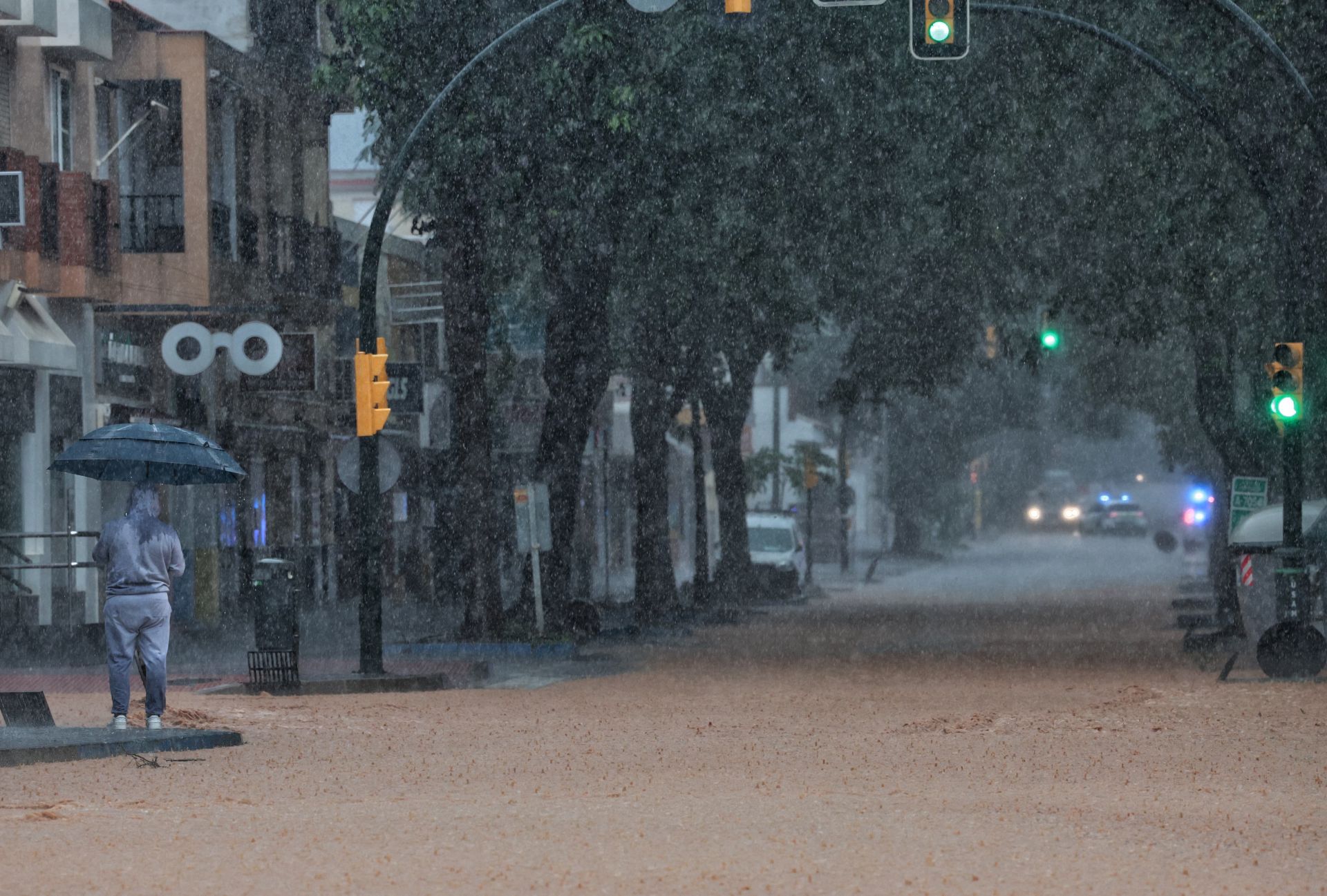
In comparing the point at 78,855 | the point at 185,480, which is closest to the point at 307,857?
the point at 78,855

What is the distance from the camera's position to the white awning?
25.6 metres

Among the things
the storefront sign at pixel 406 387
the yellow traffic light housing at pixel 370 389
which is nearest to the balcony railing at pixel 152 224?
the storefront sign at pixel 406 387

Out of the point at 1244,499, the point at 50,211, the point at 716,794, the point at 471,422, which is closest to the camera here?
the point at 716,794

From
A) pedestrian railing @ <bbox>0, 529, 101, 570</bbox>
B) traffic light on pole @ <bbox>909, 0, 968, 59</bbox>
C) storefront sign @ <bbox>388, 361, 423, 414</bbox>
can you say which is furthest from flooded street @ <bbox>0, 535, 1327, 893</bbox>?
traffic light on pole @ <bbox>909, 0, 968, 59</bbox>

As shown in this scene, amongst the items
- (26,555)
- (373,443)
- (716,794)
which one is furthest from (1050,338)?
(716,794)

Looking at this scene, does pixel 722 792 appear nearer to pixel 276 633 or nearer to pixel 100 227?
pixel 276 633

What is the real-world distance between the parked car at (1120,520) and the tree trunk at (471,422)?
97.1 meters

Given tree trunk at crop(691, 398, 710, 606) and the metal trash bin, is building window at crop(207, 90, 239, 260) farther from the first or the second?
the metal trash bin

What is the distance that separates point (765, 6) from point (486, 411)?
6.90 m

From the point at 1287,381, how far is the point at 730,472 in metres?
22.4

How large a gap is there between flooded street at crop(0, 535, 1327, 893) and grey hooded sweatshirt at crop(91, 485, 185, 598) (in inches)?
50.5

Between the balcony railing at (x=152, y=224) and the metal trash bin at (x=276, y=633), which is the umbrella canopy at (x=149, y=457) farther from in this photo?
the balcony railing at (x=152, y=224)

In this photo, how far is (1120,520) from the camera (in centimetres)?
12119

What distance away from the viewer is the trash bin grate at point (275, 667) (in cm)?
1994
